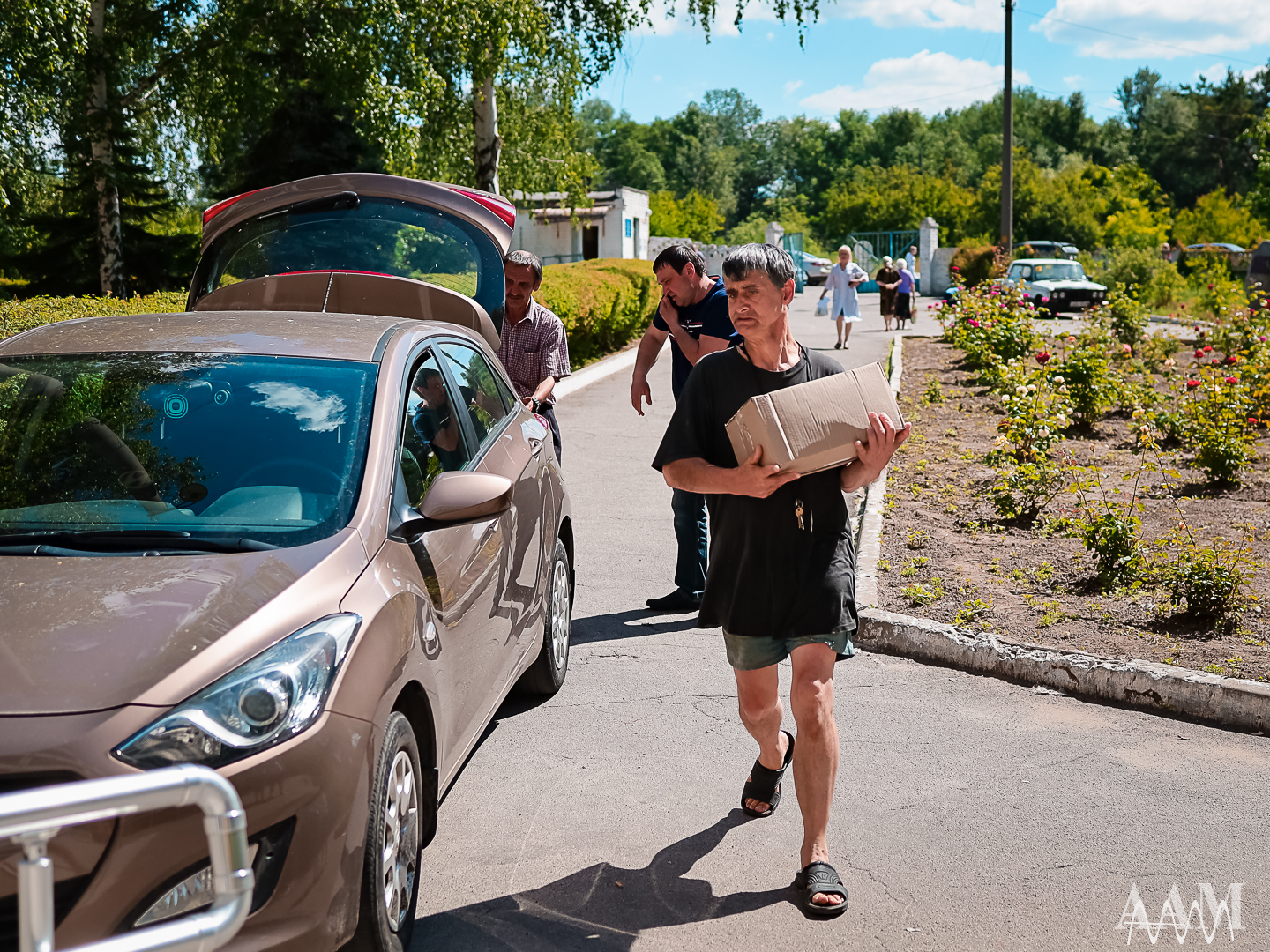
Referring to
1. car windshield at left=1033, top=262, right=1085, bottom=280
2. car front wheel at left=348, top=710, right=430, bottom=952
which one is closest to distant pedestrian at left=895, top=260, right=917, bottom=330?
car windshield at left=1033, top=262, right=1085, bottom=280

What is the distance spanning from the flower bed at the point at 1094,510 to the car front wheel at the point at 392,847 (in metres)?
3.53

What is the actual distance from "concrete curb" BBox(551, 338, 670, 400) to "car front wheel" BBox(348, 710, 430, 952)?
11231mm

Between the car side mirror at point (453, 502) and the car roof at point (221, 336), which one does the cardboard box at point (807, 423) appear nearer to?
the car side mirror at point (453, 502)

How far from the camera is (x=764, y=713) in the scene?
12.8 feet

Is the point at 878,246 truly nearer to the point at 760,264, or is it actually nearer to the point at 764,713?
the point at 764,713

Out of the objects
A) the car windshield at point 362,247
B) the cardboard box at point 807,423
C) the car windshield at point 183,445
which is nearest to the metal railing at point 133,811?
the car windshield at point 183,445

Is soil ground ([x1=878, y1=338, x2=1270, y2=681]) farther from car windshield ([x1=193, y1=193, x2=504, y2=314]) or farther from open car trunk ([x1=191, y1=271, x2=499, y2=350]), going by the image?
open car trunk ([x1=191, y1=271, x2=499, y2=350])

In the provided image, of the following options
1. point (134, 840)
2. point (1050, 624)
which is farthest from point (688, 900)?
point (1050, 624)

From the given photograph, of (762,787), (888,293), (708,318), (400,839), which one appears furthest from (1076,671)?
(888,293)

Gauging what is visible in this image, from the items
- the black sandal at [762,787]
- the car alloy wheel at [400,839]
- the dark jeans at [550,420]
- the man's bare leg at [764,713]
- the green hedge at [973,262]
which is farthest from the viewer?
the green hedge at [973,262]

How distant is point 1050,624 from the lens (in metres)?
5.88

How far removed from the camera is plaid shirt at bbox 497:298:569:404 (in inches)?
269

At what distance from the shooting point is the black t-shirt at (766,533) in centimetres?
354

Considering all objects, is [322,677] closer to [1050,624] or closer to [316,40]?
[1050,624]
